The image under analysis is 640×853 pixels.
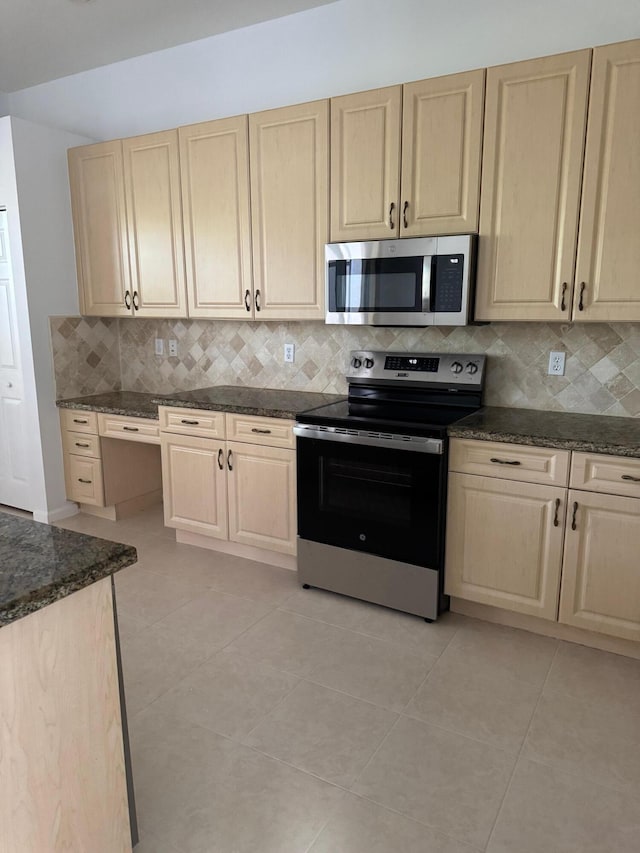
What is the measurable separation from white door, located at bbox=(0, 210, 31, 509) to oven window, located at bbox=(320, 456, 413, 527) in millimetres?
2278

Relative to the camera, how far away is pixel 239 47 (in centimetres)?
346

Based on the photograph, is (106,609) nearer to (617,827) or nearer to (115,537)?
(617,827)

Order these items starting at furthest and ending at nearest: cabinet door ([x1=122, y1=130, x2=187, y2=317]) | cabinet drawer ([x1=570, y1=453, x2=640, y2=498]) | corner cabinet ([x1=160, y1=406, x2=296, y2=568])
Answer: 1. cabinet door ([x1=122, y1=130, x2=187, y2=317])
2. corner cabinet ([x1=160, y1=406, x2=296, y2=568])
3. cabinet drawer ([x1=570, y1=453, x2=640, y2=498])

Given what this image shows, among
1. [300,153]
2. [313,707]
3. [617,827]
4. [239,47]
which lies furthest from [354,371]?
[617,827]

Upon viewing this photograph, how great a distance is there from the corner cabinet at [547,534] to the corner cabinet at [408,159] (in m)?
1.08

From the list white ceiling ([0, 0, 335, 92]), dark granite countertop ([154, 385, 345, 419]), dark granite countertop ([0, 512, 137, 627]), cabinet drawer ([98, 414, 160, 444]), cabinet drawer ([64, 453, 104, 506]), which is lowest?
cabinet drawer ([64, 453, 104, 506])

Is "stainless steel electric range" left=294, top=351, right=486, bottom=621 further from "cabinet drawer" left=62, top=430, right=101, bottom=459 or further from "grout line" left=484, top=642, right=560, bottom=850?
"cabinet drawer" left=62, top=430, right=101, bottom=459

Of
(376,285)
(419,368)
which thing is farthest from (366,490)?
(376,285)

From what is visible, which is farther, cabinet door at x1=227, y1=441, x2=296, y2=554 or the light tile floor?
cabinet door at x1=227, y1=441, x2=296, y2=554

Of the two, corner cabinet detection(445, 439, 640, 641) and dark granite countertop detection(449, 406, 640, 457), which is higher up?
dark granite countertop detection(449, 406, 640, 457)

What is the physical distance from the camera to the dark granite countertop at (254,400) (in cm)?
306

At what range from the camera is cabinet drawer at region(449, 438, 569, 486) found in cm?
237

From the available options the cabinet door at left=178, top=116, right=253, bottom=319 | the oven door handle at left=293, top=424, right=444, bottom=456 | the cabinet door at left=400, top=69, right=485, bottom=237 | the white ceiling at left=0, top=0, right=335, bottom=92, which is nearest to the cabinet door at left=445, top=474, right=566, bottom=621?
the oven door handle at left=293, top=424, right=444, bottom=456

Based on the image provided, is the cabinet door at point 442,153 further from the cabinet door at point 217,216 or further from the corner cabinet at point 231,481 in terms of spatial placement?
the corner cabinet at point 231,481
